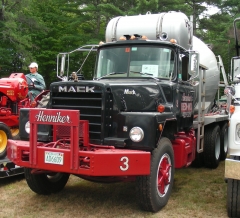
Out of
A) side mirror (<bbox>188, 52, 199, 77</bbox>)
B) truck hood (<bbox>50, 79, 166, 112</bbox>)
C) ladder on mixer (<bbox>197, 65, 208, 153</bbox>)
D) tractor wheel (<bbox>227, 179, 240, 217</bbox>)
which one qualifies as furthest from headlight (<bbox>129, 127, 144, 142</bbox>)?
ladder on mixer (<bbox>197, 65, 208, 153</bbox>)

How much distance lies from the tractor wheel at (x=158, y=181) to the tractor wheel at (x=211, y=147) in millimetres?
2822

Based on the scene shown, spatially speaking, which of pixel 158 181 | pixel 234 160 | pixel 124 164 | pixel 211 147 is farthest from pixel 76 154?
pixel 211 147

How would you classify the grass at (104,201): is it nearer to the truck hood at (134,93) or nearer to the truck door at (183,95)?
the truck door at (183,95)

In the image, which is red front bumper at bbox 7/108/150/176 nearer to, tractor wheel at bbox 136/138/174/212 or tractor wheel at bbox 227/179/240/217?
tractor wheel at bbox 136/138/174/212

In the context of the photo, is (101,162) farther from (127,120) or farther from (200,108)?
(200,108)

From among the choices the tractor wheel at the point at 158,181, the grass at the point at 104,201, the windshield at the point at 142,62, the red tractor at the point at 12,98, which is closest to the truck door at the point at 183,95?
the windshield at the point at 142,62

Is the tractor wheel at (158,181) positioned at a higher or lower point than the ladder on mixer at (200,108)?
lower

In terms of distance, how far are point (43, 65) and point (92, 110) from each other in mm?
21332

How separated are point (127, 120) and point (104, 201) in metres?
1.57

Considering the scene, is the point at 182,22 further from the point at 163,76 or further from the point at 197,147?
the point at 197,147

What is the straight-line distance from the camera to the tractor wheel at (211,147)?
7.93 metres

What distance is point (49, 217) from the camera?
4.91m

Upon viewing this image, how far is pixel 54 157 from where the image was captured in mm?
4547

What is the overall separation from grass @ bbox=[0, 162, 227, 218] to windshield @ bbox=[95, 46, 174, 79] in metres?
2.04
